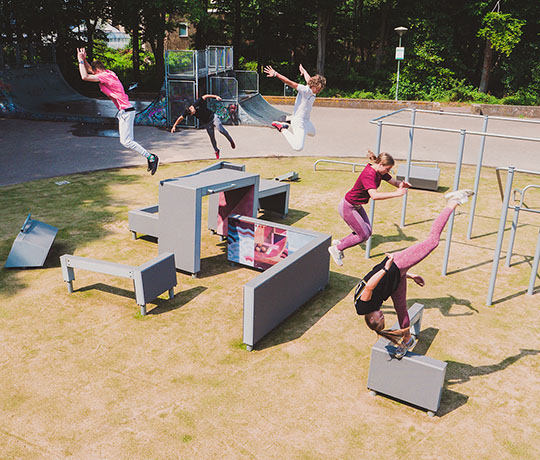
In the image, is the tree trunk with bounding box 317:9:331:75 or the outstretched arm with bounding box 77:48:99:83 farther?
the tree trunk with bounding box 317:9:331:75

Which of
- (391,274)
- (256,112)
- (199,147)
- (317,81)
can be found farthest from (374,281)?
(256,112)

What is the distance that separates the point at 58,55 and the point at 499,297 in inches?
1167

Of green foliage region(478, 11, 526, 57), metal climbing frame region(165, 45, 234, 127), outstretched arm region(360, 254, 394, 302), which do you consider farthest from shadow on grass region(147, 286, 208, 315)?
green foliage region(478, 11, 526, 57)

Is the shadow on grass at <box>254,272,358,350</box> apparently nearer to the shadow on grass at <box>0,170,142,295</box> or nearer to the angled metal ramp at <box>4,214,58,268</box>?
the shadow on grass at <box>0,170,142,295</box>

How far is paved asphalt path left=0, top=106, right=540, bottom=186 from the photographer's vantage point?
50.0 feet

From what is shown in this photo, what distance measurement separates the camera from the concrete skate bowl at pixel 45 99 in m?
22.9

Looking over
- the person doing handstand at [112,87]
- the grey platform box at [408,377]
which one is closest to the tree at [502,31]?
the person doing handstand at [112,87]

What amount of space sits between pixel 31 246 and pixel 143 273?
9.10 ft

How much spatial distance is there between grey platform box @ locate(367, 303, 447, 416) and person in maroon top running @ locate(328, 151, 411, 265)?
6.59ft

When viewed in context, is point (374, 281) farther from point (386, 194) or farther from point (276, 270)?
point (386, 194)

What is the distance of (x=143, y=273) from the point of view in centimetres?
679

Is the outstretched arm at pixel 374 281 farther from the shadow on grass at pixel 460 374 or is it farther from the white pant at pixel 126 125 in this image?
the white pant at pixel 126 125

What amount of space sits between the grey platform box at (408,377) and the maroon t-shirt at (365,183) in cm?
236

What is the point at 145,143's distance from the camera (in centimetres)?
1812
